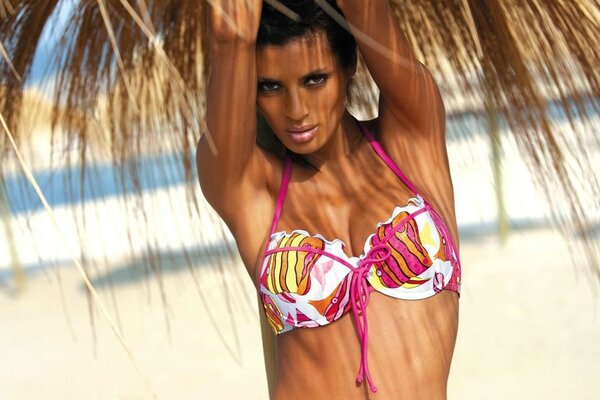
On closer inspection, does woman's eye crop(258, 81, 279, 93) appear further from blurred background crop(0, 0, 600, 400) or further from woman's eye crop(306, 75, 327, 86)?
blurred background crop(0, 0, 600, 400)

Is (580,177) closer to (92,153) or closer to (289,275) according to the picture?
(289,275)

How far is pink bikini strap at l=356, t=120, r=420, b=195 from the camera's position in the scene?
3.74ft

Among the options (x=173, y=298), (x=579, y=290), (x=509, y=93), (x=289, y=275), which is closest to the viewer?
(x=289, y=275)

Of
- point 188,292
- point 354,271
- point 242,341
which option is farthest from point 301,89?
point 188,292

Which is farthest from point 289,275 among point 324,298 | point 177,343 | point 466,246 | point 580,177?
point 466,246

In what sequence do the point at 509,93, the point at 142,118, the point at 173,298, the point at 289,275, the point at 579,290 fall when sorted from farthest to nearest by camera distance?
the point at 173,298 < the point at 579,290 < the point at 142,118 < the point at 509,93 < the point at 289,275

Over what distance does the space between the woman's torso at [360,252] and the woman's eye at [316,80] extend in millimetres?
150

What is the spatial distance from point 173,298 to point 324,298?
3.03m

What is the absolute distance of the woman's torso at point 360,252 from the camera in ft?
3.59

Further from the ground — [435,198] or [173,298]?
[435,198]

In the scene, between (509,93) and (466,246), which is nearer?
(509,93)

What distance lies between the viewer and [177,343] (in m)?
3.47

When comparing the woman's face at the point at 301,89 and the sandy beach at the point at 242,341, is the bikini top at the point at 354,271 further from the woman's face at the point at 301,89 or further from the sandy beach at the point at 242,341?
the sandy beach at the point at 242,341

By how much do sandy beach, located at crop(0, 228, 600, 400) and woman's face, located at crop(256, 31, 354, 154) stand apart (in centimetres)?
150
